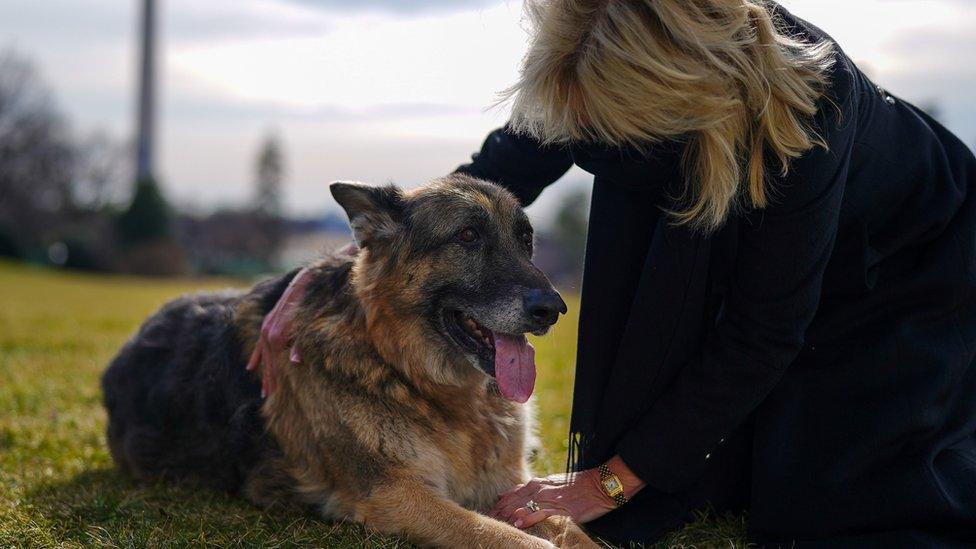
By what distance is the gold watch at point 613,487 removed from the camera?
3691 mm

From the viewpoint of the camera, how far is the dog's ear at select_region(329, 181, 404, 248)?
4.09 meters

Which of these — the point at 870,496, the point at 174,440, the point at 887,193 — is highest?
the point at 887,193

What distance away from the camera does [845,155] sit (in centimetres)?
331

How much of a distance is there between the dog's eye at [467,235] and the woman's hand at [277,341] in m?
0.64

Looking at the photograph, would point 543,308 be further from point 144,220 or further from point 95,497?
point 144,220

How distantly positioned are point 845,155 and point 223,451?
3229 mm

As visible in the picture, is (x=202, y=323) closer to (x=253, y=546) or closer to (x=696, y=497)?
(x=253, y=546)

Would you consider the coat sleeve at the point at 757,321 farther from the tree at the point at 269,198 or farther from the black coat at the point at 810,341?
the tree at the point at 269,198

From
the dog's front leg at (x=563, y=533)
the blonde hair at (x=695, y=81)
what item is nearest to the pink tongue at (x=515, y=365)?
the dog's front leg at (x=563, y=533)

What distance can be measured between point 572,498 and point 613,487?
19 centimetres

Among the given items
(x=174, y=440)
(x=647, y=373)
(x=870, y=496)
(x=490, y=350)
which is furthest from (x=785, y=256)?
(x=174, y=440)

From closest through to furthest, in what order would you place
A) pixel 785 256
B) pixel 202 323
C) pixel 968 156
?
pixel 785 256 < pixel 968 156 < pixel 202 323

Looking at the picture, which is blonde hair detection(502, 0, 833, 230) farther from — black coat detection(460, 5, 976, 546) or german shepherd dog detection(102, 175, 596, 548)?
german shepherd dog detection(102, 175, 596, 548)

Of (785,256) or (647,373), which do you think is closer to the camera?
(785,256)
